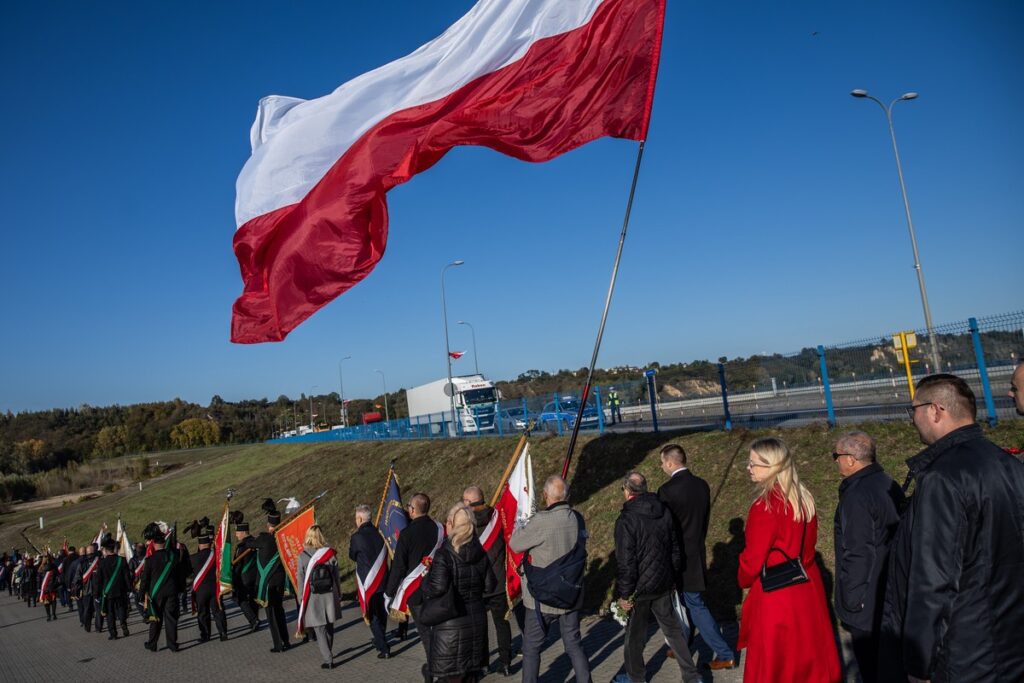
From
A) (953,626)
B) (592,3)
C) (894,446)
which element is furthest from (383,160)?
(894,446)

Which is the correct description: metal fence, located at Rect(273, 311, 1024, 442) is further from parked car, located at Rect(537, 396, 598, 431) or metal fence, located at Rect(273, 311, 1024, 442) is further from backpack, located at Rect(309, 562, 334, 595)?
backpack, located at Rect(309, 562, 334, 595)

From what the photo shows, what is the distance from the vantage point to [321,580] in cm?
910

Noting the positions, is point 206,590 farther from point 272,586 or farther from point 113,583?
point 113,583

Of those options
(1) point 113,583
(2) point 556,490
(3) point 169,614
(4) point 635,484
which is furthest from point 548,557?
(1) point 113,583

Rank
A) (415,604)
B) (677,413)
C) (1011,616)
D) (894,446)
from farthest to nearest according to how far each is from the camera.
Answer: (677,413), (894,446), (415,604), (1011,616)

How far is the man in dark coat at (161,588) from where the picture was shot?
37.8 feet

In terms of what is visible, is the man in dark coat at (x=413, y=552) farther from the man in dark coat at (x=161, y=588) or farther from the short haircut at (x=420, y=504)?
the man in dark coat at (x=161, y=588)

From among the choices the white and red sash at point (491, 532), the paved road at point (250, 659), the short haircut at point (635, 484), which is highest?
the short haircut at point (635, 484)

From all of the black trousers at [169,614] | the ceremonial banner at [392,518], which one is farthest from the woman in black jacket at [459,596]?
the black trousers at [169,614]

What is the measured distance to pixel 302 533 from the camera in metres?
10.5

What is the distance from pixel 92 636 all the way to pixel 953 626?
17.1 meters

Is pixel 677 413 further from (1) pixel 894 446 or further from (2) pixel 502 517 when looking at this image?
(2) pixel 502 517

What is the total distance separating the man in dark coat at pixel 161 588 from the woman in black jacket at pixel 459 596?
7724mm

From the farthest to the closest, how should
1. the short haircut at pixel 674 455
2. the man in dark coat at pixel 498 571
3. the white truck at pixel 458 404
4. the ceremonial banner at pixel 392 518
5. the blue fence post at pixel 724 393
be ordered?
the white truck at pixel 458 404, the blue fence post at pixel 724 393, the ceremonial banner at pixel 392 518, the man in dark coat at pixel 498 571, the short haircut at pixel 674 455
